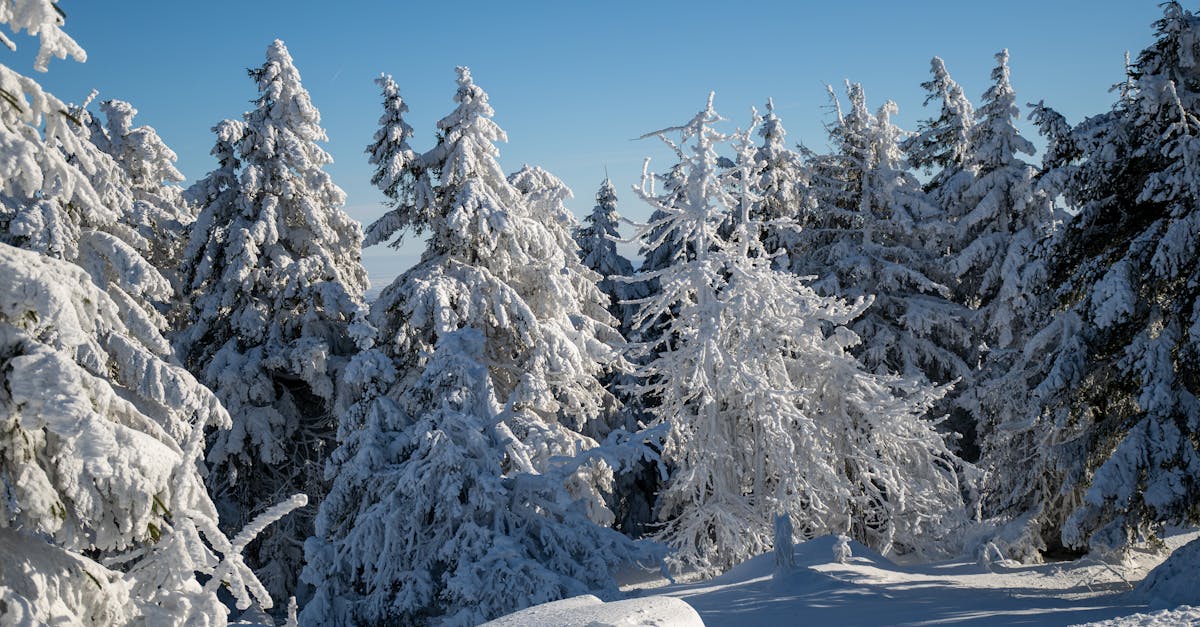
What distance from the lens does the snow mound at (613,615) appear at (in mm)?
5590

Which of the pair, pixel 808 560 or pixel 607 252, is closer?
pixel 808 560

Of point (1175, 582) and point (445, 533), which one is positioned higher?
point (445, 533)

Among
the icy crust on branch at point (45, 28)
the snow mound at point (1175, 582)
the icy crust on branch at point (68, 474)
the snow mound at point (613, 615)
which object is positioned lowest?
the snow mound at point (1175, 582)

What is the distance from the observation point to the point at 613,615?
570 centimetres

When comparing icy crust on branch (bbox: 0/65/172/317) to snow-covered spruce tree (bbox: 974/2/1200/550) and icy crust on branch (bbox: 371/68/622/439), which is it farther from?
snow-covered spruce tree (bbox: 974/2/1200/550)

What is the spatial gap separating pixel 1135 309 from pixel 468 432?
9.77 meters

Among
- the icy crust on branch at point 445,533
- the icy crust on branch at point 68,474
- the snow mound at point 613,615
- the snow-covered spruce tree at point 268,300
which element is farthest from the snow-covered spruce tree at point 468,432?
the icy crust on branch at point 68,474

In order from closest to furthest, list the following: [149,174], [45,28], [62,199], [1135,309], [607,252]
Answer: [45,28] < [62,199] < [1135,309] < [149,174] < [607,252]

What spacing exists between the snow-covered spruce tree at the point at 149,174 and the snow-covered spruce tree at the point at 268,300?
1.93 meters

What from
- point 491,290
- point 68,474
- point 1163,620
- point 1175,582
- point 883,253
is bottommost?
point 1175,582

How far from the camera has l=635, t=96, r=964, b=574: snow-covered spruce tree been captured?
1432 centimetres

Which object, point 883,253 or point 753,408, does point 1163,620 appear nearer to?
point 753,408

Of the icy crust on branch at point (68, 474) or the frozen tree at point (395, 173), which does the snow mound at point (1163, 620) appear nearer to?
the icy crust on branch at point (68, 474)

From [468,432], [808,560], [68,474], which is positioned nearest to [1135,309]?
[808,560]
